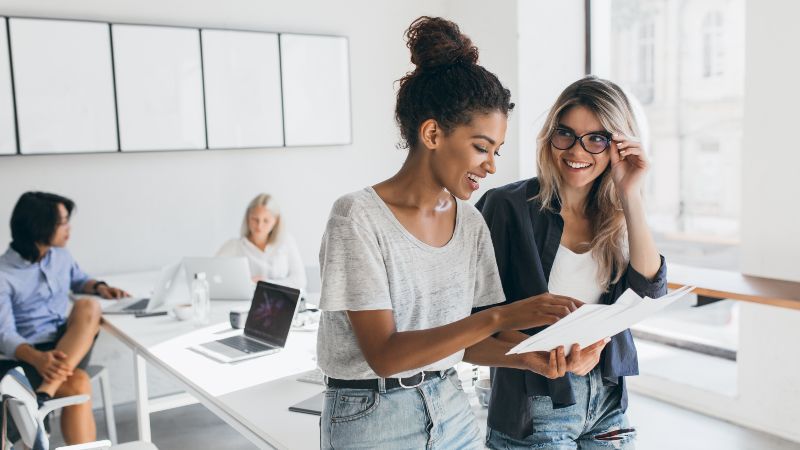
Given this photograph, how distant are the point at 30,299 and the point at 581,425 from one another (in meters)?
2.75

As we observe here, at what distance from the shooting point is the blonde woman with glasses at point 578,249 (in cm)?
157

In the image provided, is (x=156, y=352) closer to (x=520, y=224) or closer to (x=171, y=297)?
(x=171, y=297)

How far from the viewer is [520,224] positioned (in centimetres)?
158

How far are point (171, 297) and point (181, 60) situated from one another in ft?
5.14

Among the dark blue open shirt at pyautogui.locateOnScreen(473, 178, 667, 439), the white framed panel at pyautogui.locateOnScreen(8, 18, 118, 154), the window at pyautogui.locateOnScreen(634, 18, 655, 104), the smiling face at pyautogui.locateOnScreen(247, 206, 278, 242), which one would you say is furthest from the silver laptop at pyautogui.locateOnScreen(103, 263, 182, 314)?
the window at pyautogui.locateOnScreen(634, 18, 655, 104)

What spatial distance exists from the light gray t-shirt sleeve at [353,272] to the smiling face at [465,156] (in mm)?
165

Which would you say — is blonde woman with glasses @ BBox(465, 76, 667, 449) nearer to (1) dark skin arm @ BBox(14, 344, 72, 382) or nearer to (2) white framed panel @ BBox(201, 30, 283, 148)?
(1) dark skin arm @ BBox(14, 344, 72, 382)

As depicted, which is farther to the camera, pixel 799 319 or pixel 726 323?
pixel 726 323

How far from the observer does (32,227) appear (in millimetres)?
3420

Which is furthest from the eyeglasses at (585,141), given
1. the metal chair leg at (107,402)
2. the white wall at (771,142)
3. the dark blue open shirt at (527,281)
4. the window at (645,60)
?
the window at (645,60)

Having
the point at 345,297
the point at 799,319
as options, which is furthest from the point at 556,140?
the point at 799,319

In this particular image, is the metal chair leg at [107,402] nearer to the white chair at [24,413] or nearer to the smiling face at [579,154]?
the white chair at [24,413]

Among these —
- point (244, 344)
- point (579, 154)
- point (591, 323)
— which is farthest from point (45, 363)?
point (591, 323)

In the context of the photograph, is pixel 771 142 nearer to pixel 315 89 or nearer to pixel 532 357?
pixel 532 357
